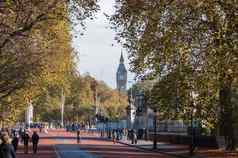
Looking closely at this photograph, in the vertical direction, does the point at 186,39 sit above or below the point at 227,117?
above

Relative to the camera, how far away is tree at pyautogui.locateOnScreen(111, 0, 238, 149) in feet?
133

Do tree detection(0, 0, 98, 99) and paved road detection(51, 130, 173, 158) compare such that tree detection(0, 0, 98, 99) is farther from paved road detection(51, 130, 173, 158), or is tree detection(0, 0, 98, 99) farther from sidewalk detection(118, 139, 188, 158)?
sidewalk detection(118, 139, 188, 158)

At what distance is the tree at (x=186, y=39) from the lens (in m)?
40.6

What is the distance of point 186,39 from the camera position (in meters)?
44.1

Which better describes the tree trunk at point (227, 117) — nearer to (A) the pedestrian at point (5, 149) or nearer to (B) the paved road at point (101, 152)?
(B) the paved road at point (101, 152)

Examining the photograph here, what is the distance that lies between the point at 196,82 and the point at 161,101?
28.8 ft

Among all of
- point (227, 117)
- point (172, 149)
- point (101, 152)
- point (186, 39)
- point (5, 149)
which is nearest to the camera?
point (5, 149)

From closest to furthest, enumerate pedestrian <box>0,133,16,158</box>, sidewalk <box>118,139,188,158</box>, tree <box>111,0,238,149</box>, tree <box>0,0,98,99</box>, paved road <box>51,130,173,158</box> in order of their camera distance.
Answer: pedestrian <box>0,133,16,158</box> → tree <box>0,0,98,99</box> → tree <box>111,0,238,149</box> → paved road <box>51,130,173,158</box> → sidewalk <box>118,139,188,158</box>

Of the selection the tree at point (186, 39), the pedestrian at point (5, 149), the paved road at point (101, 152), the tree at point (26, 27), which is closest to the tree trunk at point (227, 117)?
the tree at point (186, 39)

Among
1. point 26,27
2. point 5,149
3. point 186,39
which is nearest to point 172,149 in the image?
point 186,39

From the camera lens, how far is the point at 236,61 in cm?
4153

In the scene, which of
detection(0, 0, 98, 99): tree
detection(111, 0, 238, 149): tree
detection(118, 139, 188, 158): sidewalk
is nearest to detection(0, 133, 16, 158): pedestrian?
detection(0, 0, 98, 99): tree

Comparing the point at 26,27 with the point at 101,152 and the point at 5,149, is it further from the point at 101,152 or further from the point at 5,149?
the point at 101,152

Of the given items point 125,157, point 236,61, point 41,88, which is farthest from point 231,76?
point 41,88
